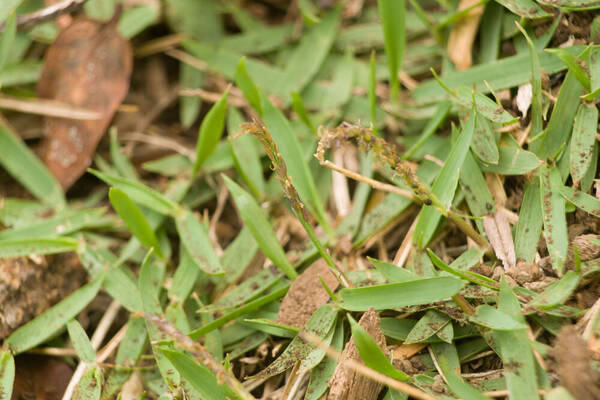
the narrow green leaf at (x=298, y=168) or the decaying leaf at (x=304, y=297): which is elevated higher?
the narrow green leaf at (x=298, y=168)

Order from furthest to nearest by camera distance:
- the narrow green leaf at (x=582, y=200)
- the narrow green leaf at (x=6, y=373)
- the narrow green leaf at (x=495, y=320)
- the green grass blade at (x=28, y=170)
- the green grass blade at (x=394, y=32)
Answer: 1. the green grass blade at (x=28, y=170)
2. the green grass blade at (x=394, y=32)
3. the narrow green leaf at (x=6, y=373)
4. the narrow green leaf at (x=582, y=200)
5. the narrow green leaf at (x=495, y=320)

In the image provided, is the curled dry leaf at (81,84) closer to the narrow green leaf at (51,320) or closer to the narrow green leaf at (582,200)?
the narrow green leaf at (51,320)

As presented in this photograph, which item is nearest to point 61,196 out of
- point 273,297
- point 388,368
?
point 273,297

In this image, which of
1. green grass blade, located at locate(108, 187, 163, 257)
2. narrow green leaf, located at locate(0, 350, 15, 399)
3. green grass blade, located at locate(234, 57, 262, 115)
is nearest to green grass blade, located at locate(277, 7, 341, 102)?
green grass blade, located at locate(234, 57, 262, 115)

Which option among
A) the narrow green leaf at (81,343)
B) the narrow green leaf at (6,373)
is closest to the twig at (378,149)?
the narrow green leaf at (81,343)

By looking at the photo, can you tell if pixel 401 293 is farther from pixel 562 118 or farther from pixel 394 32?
pixel 394 32

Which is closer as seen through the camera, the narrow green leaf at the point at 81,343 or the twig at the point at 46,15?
the narrow green leaf at the point at 81,343

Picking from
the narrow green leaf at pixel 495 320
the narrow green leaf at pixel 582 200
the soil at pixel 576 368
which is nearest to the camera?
the soil at pixel 576 368
